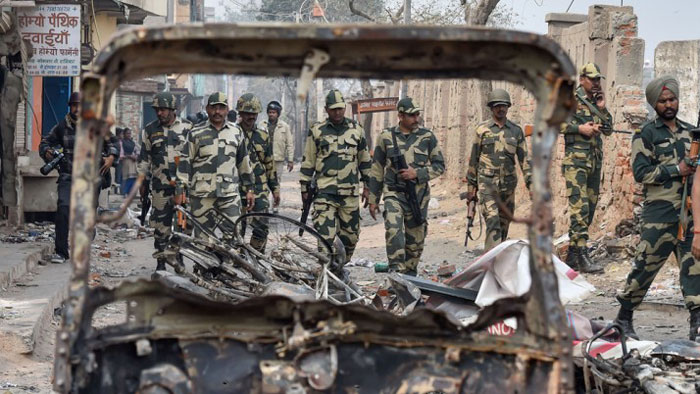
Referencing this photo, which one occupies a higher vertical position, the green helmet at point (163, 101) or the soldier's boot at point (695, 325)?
the green helmet at point (163, 101)

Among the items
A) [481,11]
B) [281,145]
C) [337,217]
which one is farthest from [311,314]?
[281,145]

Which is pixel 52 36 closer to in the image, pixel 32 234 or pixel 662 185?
pixel 32 234

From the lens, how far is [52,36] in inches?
562

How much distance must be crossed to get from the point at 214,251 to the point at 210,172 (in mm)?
2800

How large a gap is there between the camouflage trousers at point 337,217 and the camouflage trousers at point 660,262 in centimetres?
335

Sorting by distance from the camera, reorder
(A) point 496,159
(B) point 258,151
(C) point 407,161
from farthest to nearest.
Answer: (B) point 258,151, (A) point 496,159, (C) point 407,161

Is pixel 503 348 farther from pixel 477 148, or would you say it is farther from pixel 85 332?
pixel 477 148

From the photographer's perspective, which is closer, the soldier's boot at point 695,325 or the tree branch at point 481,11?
the soldier's boot at point 695,325

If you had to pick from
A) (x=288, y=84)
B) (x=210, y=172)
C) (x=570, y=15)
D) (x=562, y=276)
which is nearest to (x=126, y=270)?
(x=210, y=172)

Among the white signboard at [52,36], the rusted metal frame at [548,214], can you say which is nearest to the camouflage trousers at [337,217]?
the white signboard at [52,36]

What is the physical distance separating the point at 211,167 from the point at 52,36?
4.66 metres

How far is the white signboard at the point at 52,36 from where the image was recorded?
1417cm

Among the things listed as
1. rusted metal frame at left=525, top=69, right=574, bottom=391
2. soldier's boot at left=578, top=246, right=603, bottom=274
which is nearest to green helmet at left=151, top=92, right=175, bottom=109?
soldier's boot at left=578, top=246, right=603, bottom=274

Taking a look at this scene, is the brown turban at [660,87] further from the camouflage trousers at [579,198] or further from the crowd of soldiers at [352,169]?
the camouflage trousers at [579,198]
